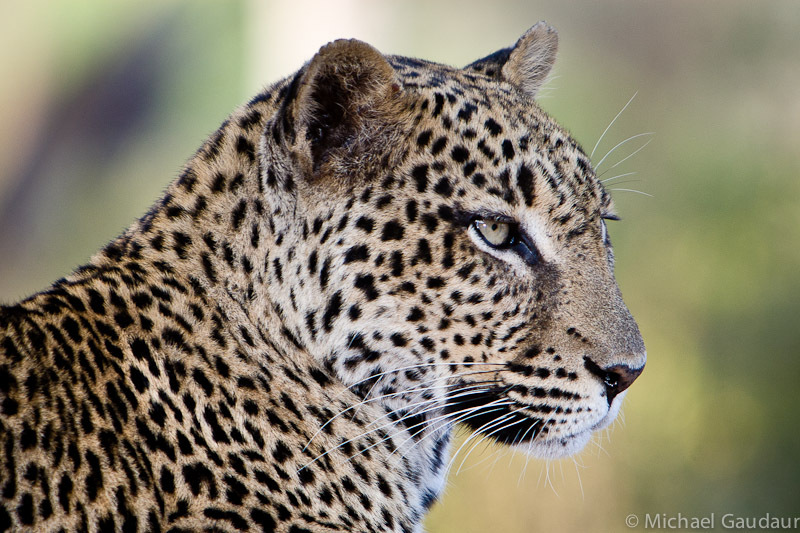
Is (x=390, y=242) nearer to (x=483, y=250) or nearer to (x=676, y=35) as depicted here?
(x=483, y=250)

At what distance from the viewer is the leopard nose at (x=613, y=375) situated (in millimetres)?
3574

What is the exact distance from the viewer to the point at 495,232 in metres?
3.62

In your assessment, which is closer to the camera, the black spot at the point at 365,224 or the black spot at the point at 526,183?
the black spot at the point at 365,224

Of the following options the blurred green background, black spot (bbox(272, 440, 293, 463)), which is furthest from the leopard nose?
the blurred green background

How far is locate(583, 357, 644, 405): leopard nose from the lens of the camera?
11.7ft

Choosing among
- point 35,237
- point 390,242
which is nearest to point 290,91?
point 390,242

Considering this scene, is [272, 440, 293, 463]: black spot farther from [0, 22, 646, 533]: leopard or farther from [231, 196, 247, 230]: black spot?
[231, 196, 247, 230]: black spot

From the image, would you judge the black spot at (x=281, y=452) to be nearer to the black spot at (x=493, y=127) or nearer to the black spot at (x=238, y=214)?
the black spot at (x=238, y=214)

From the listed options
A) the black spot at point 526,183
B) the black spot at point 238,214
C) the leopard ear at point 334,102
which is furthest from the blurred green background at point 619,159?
the black spot at point 238,214

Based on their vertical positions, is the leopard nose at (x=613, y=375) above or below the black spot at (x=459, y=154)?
below

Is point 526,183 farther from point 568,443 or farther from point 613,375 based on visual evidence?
point 568,443

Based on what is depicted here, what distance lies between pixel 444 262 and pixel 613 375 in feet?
2.93

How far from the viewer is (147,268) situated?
133 inches

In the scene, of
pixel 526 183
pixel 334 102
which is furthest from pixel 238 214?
pixel 526 183
